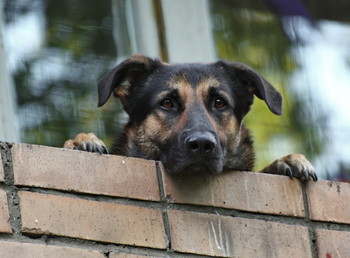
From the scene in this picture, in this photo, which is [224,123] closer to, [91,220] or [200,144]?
[200,144]

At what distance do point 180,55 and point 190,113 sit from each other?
1557 millimetres

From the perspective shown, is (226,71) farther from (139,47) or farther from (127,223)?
(127,223)

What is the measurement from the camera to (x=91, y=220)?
3.43 meters

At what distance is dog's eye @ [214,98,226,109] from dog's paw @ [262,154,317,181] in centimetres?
36

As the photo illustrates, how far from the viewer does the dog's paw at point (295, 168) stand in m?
4.06

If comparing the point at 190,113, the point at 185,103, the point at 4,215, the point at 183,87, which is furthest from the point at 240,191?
the point at 4,215

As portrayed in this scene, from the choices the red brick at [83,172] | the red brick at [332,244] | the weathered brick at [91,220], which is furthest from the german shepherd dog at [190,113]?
the weathered brick at [91,220]

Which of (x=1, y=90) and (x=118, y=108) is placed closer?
(x=1, y=90)

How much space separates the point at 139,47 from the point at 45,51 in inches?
24.5

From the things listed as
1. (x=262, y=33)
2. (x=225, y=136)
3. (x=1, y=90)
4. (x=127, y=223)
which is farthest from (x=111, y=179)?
(x=262, y=33)

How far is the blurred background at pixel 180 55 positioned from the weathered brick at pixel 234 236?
1.72m

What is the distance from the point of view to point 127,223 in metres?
3.50

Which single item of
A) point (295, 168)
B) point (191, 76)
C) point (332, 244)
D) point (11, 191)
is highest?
point (191, 76)

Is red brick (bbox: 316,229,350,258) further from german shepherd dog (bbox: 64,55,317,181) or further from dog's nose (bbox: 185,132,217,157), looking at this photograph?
dog's nose (bbox: 185,132,217,157)
